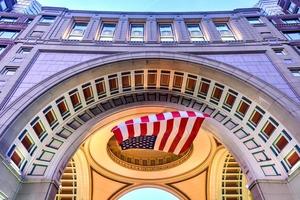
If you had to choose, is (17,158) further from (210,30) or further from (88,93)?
(210,30)

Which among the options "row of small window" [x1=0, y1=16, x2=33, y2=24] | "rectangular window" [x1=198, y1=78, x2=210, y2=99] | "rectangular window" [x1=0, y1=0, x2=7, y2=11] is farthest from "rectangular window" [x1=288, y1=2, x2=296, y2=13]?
"rectangular window" [x1=0, y1=0, x2=7, y2=11]

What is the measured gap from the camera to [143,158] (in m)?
27.4

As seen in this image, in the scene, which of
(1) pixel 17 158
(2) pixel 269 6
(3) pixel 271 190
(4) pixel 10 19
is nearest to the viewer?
(3) pixel 271 190

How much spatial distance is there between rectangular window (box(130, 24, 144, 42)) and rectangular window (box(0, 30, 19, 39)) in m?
9.03

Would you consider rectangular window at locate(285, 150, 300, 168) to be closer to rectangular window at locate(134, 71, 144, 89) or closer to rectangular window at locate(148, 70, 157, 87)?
rectangular window at locate(148, 70, 157, 87)

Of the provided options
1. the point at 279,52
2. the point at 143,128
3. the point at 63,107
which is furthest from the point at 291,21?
the point at 63,107

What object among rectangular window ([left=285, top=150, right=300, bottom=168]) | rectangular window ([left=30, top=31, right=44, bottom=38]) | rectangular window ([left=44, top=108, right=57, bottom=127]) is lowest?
rectangular window ([left=285, top=150, right=300, bottom=168])

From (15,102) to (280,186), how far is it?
1438 centimetres

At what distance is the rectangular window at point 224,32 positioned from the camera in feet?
64.7

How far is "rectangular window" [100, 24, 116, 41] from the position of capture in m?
19.9

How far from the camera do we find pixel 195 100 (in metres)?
17.2

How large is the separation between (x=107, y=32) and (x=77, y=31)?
8.09 ft

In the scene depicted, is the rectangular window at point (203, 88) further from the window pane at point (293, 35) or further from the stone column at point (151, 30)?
the window pane at point (293, 35)

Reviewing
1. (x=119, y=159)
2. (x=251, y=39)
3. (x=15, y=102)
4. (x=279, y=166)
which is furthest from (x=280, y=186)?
(x=119, y=159)
